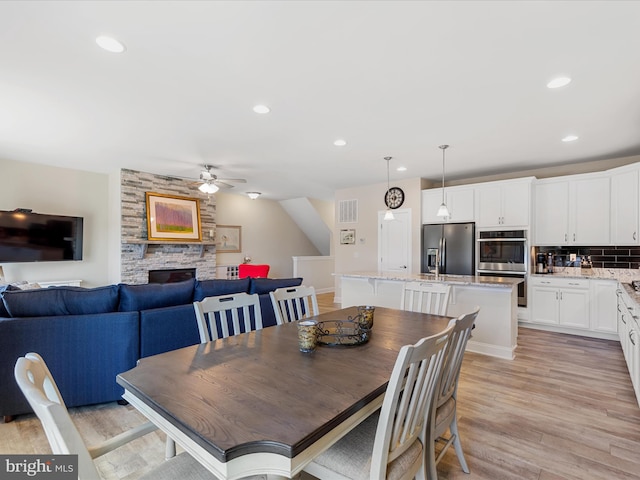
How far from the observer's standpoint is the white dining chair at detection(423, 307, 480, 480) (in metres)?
1.50

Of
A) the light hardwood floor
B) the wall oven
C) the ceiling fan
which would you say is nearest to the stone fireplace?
the ceiling fan

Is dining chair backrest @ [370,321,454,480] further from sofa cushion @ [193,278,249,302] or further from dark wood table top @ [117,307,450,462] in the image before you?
sofa cushion @ [193,278,249,302]

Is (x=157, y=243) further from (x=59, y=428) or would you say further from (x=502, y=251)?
(x=502, y=251)

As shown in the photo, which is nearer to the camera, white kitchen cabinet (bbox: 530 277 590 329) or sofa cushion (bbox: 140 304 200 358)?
sofa cushion (bbox: 140 304 200 358)

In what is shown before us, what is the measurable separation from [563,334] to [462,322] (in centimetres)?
438

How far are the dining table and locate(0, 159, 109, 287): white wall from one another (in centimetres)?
541

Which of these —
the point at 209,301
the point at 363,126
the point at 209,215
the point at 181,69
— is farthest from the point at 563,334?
the point at 209,215

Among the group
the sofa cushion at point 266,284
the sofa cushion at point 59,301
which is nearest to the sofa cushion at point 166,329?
the sofa cushion at point 59,301

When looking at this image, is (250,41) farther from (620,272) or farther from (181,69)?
(620,272)

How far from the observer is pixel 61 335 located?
247 cm

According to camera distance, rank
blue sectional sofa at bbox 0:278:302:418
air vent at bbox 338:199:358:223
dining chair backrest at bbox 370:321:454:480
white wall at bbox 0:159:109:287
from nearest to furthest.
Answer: dining chair backrest at bbox 370:321:454:480 → blue sectional sofa at bbox 0:278:302:418 → white wall at bbox 0:159:109:287 → air vent at bbox 338:199:358:223

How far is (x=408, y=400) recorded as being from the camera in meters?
1.21

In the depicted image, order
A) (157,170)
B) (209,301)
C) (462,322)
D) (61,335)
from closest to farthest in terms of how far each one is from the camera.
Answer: (462,322) → (209,301) → (61,335) → (157,170)

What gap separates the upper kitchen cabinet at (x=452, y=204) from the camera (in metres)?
5.62
